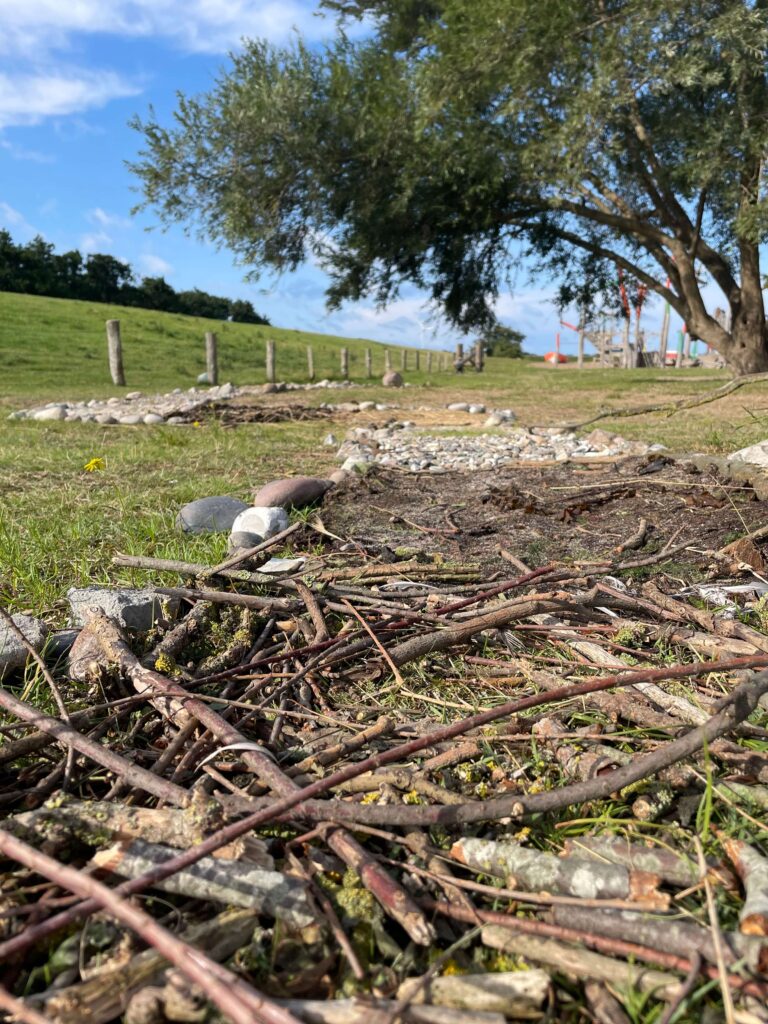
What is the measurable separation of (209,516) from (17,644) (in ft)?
6.12

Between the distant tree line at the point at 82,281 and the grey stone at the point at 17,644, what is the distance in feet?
173

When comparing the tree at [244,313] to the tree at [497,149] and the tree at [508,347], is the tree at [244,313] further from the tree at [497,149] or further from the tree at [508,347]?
the tree at [497,149]

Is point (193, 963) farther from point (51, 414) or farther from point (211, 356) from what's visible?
point (211, 356)

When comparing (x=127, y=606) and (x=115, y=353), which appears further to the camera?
(x=115, y=353)

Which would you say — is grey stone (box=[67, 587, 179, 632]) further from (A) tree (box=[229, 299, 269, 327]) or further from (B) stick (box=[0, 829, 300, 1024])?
(A) tree (box=[229, 299, 269, 327])

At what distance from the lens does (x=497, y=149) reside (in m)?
16.4

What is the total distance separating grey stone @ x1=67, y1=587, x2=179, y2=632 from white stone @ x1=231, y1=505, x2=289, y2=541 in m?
1.17

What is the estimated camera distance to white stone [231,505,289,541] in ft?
12.8

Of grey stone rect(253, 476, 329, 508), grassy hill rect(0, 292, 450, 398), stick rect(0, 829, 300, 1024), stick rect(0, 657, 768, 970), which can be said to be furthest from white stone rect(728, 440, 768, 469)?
grassy hill rect(0, 292, 450, 398)

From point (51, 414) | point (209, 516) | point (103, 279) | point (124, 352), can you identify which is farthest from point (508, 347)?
point (209, 516)

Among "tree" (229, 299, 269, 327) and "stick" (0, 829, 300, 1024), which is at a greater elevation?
"tree" (229, 299, 269, 327)

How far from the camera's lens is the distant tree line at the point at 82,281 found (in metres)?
48.5

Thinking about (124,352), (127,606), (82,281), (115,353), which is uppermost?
(82,281)

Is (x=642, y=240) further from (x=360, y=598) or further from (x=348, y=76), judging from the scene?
(x=360, y=598)
